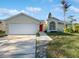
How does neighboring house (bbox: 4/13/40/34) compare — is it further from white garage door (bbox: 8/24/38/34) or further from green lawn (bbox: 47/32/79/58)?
green lawn (bbox: 47/32/79/58)

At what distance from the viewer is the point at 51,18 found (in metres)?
33.4

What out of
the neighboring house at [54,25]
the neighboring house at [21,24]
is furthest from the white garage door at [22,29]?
the neighboring house at [54,25]

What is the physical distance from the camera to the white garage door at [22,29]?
2739 cm

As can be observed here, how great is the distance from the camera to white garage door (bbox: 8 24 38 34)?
27.4 meters

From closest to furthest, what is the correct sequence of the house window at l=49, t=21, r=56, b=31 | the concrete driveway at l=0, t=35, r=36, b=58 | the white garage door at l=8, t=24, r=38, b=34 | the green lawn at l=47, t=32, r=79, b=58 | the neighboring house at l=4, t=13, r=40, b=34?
the green lawn at l=47, t=32, r=79, b=58 < the concrete driveway at l=0, t=35, r=36, b=58 < the white garage door at l=8, t=24, r=38, b=34 < the neighboring house at l=4, t=13, r=40, b=34 < the house window at l=49, t=21, r=56, b=31

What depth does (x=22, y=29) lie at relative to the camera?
1085 inches

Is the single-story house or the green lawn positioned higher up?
the single-story house

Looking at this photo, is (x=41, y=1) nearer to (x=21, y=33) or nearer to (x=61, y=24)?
(x=21, y=33)

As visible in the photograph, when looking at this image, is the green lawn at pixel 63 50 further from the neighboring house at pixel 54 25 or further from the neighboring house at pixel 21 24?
the neighboring house at pixel 54 25

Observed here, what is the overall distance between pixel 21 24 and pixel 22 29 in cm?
98

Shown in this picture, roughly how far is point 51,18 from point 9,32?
8.73m

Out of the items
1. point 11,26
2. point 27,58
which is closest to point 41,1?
point 27,58

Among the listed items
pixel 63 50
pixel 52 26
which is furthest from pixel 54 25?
pixel 63 50

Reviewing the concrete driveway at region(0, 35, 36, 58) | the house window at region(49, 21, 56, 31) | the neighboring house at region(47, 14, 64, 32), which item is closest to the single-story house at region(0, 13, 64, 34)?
the neighboring house at region(47, 14, 64, 32)
